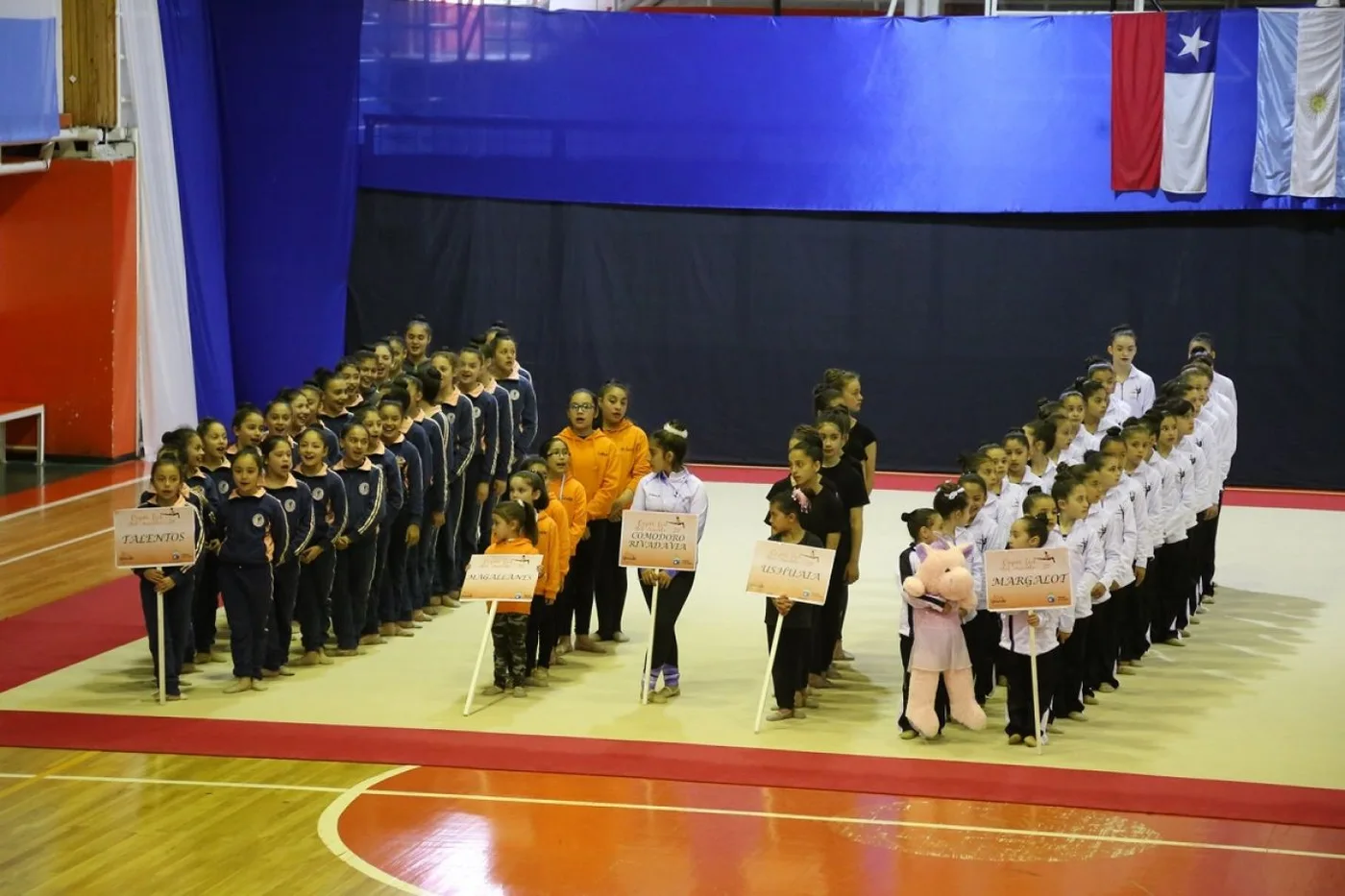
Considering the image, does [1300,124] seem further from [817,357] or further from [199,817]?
[199,817]

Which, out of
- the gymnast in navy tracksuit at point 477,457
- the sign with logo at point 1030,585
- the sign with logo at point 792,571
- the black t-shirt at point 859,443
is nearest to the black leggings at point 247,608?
the gymnast in navy tracksuit at point 477,457

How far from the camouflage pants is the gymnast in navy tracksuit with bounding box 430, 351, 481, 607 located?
2.00 metres

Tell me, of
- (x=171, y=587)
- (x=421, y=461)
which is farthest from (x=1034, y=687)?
(x=171, y=587)

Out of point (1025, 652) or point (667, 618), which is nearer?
point (1025, 652)

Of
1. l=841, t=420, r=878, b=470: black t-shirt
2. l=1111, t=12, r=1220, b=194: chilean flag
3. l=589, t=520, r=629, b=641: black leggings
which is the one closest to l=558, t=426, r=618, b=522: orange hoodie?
l=589, t=520, r=629, b=641: black leggings

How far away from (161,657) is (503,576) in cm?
192

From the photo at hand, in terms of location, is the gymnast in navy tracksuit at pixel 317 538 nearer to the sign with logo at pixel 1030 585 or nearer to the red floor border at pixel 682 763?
the red floor border at pixel 682 763

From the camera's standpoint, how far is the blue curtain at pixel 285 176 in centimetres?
1844

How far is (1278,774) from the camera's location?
8781mm

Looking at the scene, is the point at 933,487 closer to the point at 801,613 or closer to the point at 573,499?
the point at 573,499

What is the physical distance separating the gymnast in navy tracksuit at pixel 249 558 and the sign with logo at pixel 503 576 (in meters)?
1.16

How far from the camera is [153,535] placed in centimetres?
944

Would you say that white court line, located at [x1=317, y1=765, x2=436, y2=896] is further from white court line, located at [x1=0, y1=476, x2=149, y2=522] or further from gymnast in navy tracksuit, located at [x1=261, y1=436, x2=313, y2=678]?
white court line, located at [x1=0, y1=476, x2=149, y2=522]

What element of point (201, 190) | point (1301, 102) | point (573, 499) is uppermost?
point (1301, 102)
